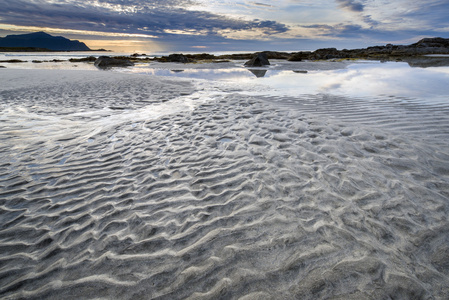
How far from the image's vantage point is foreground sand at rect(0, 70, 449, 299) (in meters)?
2.78

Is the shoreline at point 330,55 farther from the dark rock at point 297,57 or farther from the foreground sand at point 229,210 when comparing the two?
the foreground sand at point 229,210

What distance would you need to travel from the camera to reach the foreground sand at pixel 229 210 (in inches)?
109

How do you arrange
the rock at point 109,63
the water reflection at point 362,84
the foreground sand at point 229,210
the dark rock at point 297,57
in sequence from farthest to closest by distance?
the dark rock at point 297,57
the rock at point 109,63
the water reflection at point 362,84
the foreground sand at point 229,210

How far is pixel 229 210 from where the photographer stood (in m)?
3.99

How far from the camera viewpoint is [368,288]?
260 cm

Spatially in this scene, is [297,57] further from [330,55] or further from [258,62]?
[258,62]

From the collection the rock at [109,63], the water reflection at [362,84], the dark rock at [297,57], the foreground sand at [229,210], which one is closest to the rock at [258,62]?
the dark rock at [297,57]

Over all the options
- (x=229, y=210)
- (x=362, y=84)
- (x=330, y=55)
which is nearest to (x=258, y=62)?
(x=362, y=84)

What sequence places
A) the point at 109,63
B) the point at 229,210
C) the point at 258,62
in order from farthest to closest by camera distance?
the point at 109,63
the point at 258,62
the point at 229,210

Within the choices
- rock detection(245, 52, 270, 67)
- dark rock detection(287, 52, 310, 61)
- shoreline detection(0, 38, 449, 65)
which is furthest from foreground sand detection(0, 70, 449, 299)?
shoreline detection(0, 38, 449, 65)

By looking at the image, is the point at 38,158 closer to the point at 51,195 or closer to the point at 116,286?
the point at 51,195

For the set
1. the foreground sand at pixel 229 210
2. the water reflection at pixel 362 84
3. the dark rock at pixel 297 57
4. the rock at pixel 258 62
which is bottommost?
the foreground sand at pixel 229 210

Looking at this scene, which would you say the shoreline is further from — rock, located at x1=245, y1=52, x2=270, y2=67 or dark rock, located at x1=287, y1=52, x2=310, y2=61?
rock, located at x1=245, y1=52, x2=270, y2=67

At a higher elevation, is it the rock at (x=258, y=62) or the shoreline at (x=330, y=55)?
the shoreline at (x=330, y=55)
